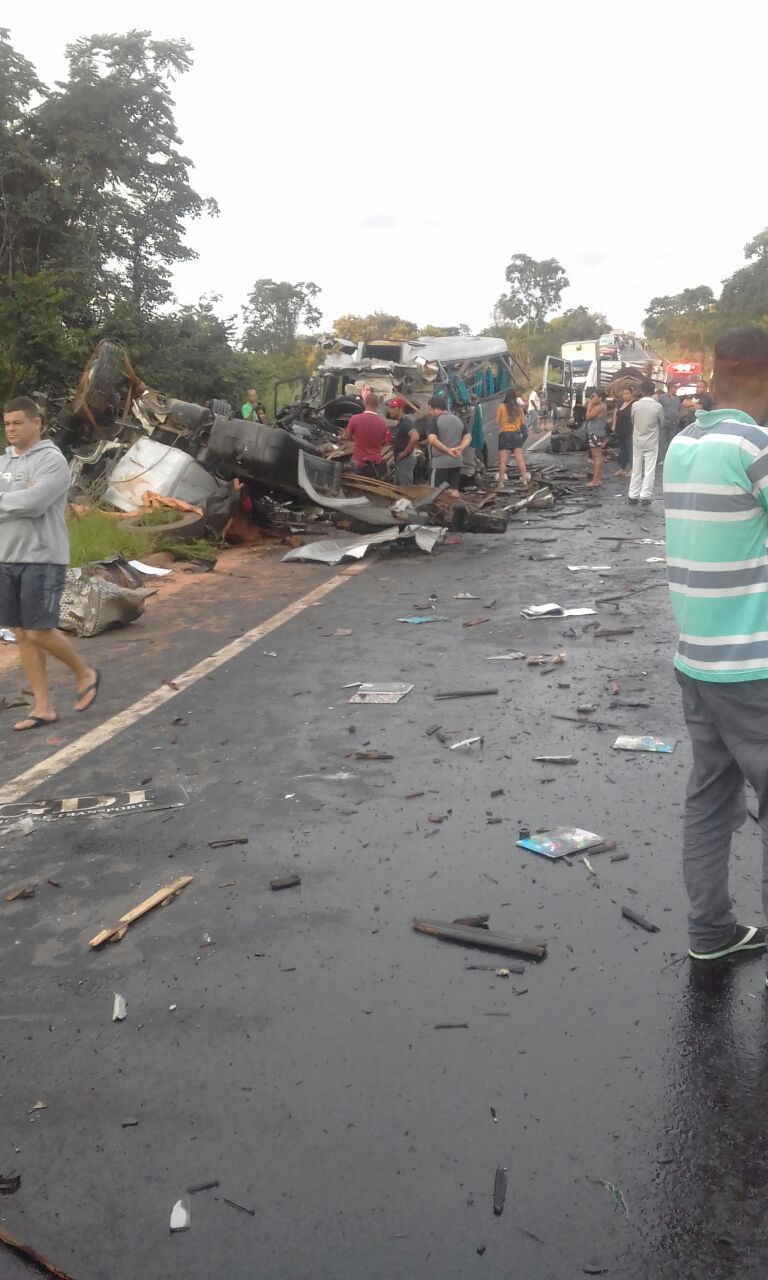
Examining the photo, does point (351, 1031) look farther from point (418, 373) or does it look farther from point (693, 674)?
point (418, 373)

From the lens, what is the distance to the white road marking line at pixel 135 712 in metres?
5.28

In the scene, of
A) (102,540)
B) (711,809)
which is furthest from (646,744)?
(102,540)

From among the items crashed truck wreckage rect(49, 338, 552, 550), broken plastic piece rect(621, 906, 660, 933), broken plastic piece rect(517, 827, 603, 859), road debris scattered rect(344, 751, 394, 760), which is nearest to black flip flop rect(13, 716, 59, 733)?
road debris scattered rect(344, 751, 394, 760)

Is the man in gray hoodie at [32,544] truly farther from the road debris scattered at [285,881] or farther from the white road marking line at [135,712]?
the road debris scattered at [285,881]

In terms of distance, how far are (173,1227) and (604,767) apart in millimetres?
3288

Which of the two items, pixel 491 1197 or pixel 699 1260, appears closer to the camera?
pixel 699 1260

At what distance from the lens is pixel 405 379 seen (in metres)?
18.1

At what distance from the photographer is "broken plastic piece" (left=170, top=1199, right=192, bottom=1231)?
236 cm

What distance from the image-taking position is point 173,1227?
2361mm

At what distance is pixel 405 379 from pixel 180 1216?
16895 millimetres

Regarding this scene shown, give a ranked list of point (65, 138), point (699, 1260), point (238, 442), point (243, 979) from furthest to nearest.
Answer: point (65, 138)
point (238, 442)
point (243, 979)
point (699, 1260)

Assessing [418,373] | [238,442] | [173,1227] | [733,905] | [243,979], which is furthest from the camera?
[418,373]

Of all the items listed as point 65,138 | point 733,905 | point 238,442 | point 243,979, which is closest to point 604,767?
point 733,905

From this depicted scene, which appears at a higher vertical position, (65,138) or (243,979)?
(65,138)
